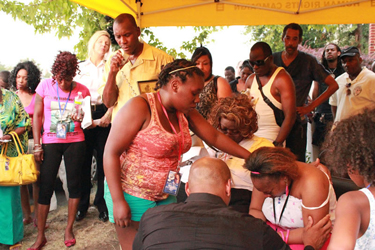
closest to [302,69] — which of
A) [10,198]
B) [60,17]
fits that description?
[10,198]

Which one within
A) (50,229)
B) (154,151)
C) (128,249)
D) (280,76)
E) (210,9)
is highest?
(210,9)

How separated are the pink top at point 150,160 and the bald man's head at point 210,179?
39 centimetres

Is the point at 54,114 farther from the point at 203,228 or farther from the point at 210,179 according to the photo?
the point at 203,228

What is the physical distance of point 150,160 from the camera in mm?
2229

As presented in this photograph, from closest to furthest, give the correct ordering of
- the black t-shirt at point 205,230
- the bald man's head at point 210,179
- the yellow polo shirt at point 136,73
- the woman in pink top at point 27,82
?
1. the black t-shirt at point 205,230
2. the bald man's head at point 210,179
3. the yellow polo shirt at point 136,73
4. the woman in pink top at point 27,82


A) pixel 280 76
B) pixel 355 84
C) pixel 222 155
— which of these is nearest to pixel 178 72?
pixel 222 155

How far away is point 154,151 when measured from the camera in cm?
220

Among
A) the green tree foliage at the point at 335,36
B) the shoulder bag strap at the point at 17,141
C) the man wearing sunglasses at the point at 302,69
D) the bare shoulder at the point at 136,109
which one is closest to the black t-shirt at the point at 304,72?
the man wearing sunglasses at the point at 302,69

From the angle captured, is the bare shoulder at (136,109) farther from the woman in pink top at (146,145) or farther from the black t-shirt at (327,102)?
the black t-shirt at (327,102)

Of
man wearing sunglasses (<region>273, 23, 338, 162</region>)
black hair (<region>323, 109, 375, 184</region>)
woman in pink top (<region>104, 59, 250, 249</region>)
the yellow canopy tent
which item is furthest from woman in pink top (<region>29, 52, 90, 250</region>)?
black hair (<region>323, 109, 375, 184</region>)

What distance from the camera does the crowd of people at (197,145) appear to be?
1650 millimetres

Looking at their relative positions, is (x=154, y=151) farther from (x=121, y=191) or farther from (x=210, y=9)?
(x=210, y=9)

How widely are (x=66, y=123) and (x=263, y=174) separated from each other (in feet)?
8.17

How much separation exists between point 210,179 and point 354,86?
400 centimetres
